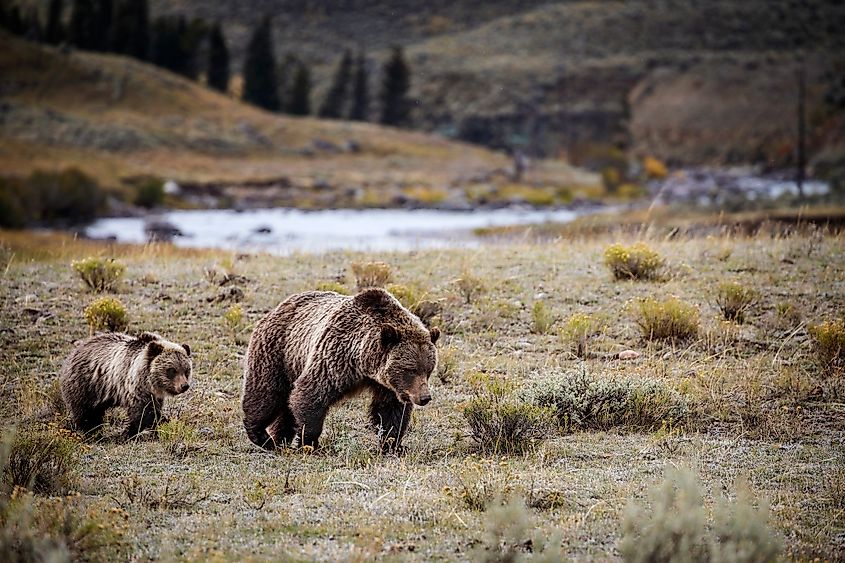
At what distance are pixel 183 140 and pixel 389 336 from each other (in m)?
63.9

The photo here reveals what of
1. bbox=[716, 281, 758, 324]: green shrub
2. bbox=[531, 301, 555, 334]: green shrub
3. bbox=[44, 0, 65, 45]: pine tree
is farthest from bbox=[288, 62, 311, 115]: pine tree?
bbox=[716, 281, 758, 324]: green shrub

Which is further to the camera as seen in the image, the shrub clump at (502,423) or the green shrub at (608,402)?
the green shrub at (608,402)

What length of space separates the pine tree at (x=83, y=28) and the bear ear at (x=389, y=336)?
8819 centimetres

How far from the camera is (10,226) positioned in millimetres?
36125

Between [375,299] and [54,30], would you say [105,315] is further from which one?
[54,30]

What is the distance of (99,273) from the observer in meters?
13.1

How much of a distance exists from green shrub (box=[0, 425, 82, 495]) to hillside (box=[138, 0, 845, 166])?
228ft

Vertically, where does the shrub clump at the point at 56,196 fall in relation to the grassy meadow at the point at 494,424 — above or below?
below

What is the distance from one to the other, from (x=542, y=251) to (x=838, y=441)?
26.6 feet

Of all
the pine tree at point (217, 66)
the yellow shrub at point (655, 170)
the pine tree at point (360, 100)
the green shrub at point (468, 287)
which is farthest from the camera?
the pine tree at point (360, 100)

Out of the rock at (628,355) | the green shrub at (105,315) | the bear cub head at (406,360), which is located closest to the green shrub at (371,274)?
the green shrub at (105,315)

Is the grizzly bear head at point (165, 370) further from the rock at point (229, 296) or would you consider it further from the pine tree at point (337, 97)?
the pine tree at point (337, 97)

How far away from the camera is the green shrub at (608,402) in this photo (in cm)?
907

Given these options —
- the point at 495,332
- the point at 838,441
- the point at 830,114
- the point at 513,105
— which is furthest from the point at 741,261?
the point at 513,105
